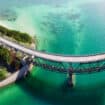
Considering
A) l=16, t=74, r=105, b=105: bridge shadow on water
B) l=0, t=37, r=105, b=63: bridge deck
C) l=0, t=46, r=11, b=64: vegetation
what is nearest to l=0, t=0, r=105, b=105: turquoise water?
l=16, t=74, r=105, b=105: bridge shadow on water

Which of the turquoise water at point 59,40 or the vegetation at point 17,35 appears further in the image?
the vegetation at point 17,35

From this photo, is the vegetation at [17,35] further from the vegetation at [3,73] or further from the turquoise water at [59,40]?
the vegetation at [3,73]

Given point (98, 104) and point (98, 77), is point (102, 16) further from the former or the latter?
point (98, 104)

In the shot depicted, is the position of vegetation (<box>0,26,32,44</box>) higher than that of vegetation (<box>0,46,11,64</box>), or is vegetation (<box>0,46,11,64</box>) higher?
vegetation (<box>0,26,32,44</box>)

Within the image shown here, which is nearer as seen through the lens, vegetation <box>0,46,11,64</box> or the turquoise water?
the turquoise water

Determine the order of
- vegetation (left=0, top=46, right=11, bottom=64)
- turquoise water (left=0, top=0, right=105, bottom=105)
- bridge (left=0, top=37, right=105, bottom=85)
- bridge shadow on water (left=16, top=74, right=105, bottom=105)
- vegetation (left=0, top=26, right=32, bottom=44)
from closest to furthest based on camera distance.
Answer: bridge shadow on water (left=16, top=74, right=105, bottom=105), turquoise water (left=0, top=0, right=105, bottom=105), bridge (left=0, top=37, right=105, bottom=85), vegetation (left=0, top=46, right=11, bottom=64), vegetation (left=0, top=26, right=32, bottom=44)

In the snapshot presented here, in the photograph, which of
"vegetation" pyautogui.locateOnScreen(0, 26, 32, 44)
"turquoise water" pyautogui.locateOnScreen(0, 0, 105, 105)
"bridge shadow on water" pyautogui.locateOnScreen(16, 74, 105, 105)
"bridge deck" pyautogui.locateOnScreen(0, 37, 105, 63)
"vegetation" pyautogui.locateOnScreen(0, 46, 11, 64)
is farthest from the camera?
"vegetation" pyautogui.locateOnScreen(0, 26, 32, 44)

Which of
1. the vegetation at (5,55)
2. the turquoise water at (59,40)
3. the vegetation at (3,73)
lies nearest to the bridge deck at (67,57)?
the turquoise water at (59,40)

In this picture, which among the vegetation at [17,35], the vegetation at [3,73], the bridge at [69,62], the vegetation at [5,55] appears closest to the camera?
the bridge at [69,62]

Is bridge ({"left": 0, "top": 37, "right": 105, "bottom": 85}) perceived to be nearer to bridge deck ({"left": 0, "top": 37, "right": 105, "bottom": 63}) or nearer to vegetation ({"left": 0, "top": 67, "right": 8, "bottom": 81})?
bridge deck ({"left": 0, "top": 37, "right": 105, "bottom": 63})

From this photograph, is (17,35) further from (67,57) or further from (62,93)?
(62,93)
